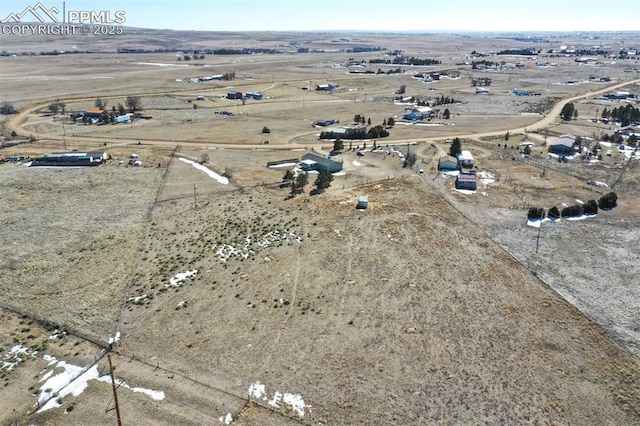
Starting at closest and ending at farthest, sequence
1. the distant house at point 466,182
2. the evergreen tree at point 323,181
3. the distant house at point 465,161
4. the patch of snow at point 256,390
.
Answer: the patch of snow at point 256,390, the evergreen tree at point 323,181, the distant house at point 466,182, the distant house at point 465,161

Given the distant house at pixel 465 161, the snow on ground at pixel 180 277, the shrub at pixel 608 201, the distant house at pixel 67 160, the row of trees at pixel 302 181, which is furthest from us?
the distant house at pixel 67 160

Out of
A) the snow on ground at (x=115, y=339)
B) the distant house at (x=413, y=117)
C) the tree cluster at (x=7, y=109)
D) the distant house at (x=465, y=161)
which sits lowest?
the snow on ground at (x=115, y=339)

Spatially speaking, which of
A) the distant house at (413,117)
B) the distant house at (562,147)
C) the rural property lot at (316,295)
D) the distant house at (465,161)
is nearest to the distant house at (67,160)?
the rural property lot at (316,295)

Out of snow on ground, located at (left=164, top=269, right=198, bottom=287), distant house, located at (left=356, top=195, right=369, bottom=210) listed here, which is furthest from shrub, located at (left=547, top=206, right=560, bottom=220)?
snow on ground, located at (left=164, top=269, right=198, bottom=287)

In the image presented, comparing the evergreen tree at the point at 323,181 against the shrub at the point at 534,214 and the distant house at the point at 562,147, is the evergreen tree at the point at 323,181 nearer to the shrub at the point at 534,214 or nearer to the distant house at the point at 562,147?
the shrub at the point at 534,214

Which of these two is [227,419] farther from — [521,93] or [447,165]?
[521,93]

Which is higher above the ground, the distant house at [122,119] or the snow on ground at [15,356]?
the distant house at [122,119]
